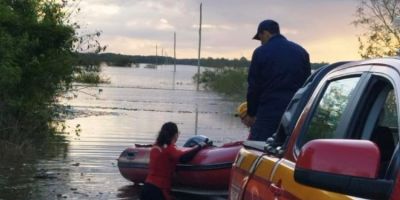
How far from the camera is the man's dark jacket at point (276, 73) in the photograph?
26.2 feet

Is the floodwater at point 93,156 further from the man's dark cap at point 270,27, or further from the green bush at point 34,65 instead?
the man's dark cap at point 270,27

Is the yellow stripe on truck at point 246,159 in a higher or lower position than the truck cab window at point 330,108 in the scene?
lower

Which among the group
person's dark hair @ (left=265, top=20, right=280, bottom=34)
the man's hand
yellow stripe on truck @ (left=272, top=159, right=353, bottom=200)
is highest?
person's dark hair @ (left=265, top=20, right=280, bottom=34)

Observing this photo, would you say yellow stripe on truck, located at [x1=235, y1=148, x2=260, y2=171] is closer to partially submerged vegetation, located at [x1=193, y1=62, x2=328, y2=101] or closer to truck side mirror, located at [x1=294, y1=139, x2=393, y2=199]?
truck side mirror, located at [x1=294, y1=139, x2=393, y2=199]

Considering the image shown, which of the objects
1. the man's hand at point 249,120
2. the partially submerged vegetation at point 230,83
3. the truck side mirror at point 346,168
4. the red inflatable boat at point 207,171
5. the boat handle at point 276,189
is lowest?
the partially submerged vegetation at point 230,83

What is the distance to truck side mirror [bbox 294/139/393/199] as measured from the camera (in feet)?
8.66

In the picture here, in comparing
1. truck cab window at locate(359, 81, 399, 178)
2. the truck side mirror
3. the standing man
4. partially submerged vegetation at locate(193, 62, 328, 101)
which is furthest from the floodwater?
partially submerged vegetation at locate(193, 62, 328, 101)

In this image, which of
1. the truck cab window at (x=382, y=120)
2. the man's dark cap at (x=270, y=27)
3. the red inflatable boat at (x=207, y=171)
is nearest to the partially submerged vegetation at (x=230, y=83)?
the red inflatable boat at (x=207, y=171)

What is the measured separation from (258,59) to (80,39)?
955 cm

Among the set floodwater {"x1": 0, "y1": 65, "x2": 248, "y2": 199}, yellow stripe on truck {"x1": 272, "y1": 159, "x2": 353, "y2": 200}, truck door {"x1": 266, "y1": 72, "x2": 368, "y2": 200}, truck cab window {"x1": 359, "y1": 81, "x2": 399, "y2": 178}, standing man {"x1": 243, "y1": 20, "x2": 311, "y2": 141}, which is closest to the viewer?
yellow stripe on truck {"x1": 272, "y1": 159, "x2": 353, "y2": 200}

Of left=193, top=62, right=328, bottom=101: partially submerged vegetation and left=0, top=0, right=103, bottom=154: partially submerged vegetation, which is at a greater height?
left=0, top=0, right=103, bottom=154: partially submerged vegetation

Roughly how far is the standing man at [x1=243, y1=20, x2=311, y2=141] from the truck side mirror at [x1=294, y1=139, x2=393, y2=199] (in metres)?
5.06

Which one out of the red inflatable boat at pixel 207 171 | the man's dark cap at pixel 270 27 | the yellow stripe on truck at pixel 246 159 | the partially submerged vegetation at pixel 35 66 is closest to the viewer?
the yellow stripe on truck at pixel 246 159

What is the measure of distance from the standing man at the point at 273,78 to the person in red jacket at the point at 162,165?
179 cm
